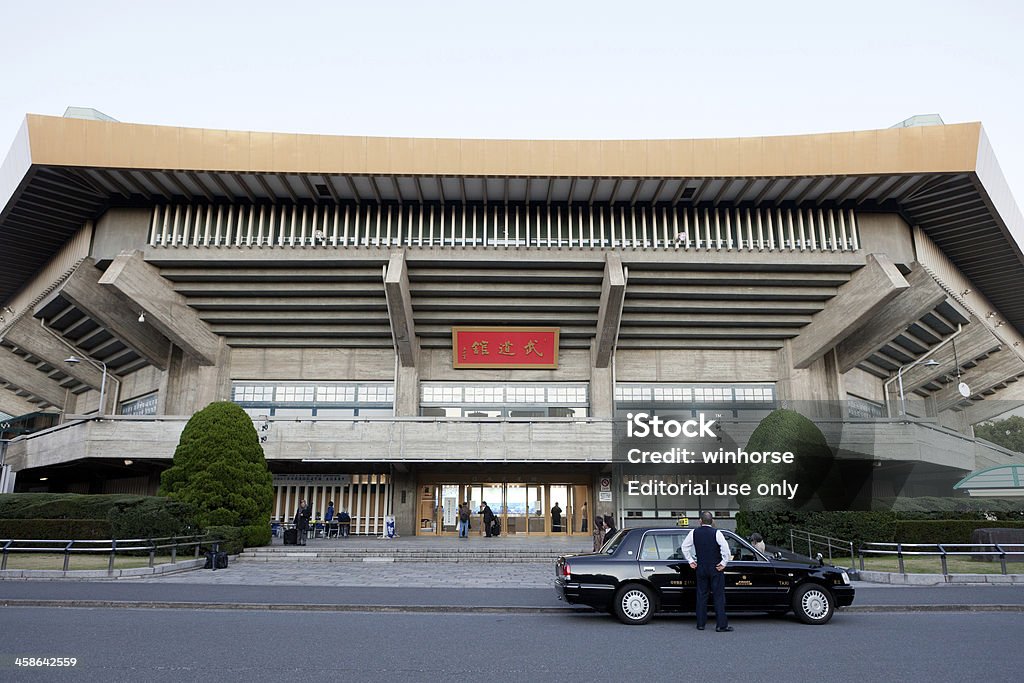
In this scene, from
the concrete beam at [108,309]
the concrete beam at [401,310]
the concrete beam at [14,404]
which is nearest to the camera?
the concrete beam at [401,310]

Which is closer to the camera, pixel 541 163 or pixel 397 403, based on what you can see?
pixel 541 163

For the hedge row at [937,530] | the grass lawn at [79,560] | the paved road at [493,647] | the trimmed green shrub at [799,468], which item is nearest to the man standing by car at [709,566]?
the paved road at [493,647]

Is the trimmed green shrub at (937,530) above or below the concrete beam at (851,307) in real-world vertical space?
below

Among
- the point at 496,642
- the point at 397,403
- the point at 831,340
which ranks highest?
the point at 831,340

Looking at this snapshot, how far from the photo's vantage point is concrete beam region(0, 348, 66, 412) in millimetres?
37656

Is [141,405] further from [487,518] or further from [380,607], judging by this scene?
[380,607]

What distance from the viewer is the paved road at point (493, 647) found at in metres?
6.77

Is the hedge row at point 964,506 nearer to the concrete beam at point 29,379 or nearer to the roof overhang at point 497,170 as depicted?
the roof overhang at point 497,170

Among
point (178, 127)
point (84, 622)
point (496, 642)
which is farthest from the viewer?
point (178, 127)

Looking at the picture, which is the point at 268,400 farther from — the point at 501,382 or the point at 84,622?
the point at 84,622

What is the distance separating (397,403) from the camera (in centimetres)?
3112

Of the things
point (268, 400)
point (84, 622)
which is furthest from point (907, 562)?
point (268, 400)

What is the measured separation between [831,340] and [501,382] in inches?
535

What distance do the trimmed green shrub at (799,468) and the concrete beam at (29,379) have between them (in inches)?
1249
